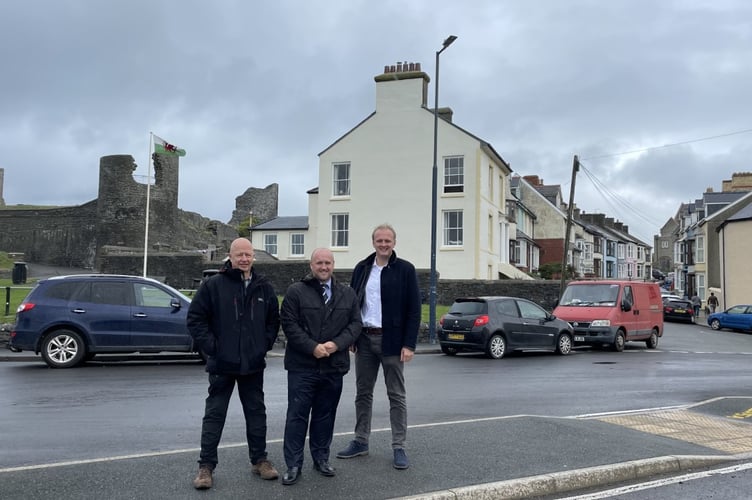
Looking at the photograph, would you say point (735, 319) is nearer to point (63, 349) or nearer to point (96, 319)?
point (96, 319)

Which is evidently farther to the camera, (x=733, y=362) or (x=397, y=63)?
(x=397, y=63)

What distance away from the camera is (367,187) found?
118 ft

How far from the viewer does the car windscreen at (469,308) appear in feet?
54.4

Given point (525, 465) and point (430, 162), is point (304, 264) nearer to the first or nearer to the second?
point (430, 162)

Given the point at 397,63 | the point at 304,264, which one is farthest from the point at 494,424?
the point at 397,63

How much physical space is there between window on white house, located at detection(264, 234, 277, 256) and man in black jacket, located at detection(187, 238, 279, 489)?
45.9m

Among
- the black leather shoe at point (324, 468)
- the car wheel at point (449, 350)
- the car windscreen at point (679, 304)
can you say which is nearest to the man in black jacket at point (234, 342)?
the black leather shoe at point (324, 468)

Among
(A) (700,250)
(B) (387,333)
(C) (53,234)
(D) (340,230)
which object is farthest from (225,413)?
(A) (700,250)

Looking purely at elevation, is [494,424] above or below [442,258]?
below

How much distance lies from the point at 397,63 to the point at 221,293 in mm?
32125

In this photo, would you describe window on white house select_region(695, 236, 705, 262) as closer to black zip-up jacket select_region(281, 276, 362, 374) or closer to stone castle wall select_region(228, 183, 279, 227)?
stone castle wall select_region(228, 183, 279, 227)

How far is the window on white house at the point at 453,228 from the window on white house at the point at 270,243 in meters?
19.6

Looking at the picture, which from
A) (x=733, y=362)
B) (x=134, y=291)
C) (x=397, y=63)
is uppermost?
(x=397, y=63)

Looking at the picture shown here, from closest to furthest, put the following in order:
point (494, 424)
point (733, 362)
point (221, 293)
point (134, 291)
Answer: point (221, 293)
point (494, 424)
point (134, 291)
point (733, 362)
